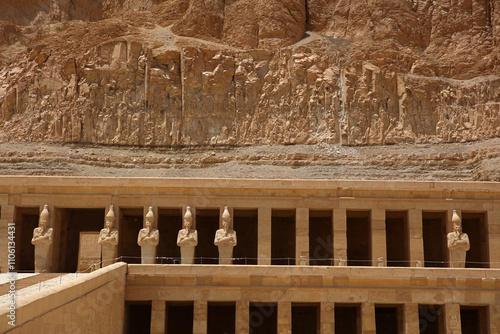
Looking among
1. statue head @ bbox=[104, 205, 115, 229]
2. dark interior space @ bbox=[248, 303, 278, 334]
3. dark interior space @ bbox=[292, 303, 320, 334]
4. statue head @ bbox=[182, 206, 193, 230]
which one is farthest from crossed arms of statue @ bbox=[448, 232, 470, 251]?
statue head @ bbox=[104, 205, 115, 229]

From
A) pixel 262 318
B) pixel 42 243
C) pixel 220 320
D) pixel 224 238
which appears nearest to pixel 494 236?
pixel 262 318

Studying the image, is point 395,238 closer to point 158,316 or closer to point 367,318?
point 367,318

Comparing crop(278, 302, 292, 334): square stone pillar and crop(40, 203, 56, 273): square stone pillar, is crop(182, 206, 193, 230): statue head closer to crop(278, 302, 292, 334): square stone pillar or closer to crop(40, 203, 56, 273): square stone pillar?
crop(278, 302, 292, 334): square stone pillar

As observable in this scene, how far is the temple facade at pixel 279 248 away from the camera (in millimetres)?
24031

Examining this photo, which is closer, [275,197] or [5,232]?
[5,232]

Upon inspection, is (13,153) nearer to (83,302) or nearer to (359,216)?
(359,216)

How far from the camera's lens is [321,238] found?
29.3m

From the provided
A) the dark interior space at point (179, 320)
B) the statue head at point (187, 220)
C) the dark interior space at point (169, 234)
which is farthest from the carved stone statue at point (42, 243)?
the dark interior space at point (179, 320)

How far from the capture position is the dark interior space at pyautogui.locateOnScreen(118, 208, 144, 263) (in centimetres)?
2820

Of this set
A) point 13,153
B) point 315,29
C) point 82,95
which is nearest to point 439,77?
point 315,29

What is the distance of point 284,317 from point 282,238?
5.88 metres

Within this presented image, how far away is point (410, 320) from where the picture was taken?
24078mm

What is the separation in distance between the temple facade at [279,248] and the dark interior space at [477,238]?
6 centimetres

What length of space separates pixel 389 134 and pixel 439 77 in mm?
6597
